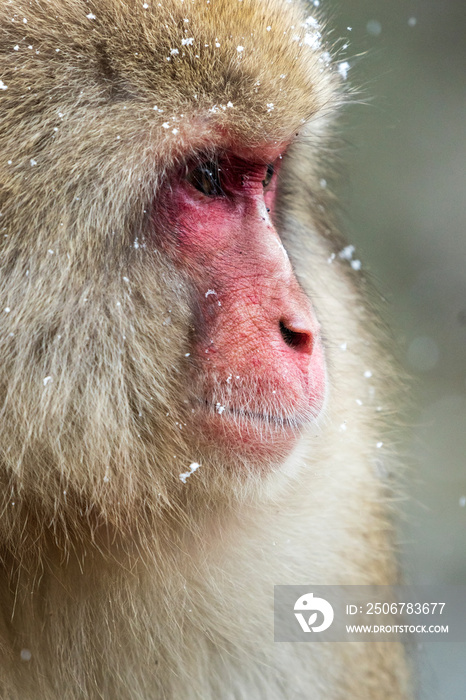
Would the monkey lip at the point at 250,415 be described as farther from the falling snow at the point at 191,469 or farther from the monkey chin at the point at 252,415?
the falling snow at the point at 191,469

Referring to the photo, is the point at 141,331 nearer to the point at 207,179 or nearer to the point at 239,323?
the point at 239,323

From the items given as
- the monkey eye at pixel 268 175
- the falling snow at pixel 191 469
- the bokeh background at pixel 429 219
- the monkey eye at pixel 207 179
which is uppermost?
the monkey eye at pixel 207 179

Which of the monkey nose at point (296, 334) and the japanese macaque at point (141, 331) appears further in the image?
the monkey nose at point (296, 334)

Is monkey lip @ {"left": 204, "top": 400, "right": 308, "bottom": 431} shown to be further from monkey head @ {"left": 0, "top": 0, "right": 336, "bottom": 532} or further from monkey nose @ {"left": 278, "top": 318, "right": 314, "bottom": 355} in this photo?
monkey nose @ {"left": 278, "top": 318, "right": 314, "bottom": 355}

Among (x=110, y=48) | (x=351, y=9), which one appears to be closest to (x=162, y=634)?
(x=110, y=48)

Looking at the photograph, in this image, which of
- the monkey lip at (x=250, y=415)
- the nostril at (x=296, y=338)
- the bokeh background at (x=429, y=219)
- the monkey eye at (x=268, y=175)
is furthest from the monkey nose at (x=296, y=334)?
the bokeh background at (x=429, y=219)

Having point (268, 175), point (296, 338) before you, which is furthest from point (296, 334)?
point (268, 175)

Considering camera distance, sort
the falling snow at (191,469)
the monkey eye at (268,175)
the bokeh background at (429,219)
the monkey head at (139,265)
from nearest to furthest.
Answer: the monkey head at (139,265) → the falling snow at (191,469) → the monkey eye at (268,175) → the bokeh background at (429,219)

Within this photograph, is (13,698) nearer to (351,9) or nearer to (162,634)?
(162,634)
